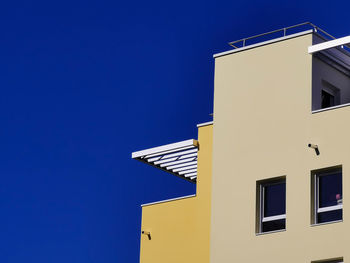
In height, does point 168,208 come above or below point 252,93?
below

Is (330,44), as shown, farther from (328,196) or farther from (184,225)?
(184,225)

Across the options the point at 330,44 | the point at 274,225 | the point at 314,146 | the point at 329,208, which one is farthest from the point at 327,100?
the point at 274,225

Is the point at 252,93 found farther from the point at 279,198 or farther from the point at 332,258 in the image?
the point at 332,258

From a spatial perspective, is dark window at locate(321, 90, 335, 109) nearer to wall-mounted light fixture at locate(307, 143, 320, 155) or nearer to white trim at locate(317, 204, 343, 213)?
wall-mounted light fixture at locate(307, 143, 320, 155)

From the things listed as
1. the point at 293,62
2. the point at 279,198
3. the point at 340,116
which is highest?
the point at 293,62

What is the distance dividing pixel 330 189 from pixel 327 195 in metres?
0.16

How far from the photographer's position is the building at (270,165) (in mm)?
25250

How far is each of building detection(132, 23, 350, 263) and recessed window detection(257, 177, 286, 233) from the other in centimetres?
2

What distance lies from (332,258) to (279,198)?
7.80ft

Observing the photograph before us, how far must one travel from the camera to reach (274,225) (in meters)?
26.0

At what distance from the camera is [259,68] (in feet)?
90.4

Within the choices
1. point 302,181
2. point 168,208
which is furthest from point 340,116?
point 168,208

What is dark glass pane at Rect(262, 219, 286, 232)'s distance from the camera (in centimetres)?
2583

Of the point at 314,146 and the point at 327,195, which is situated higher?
the point at 314,146
